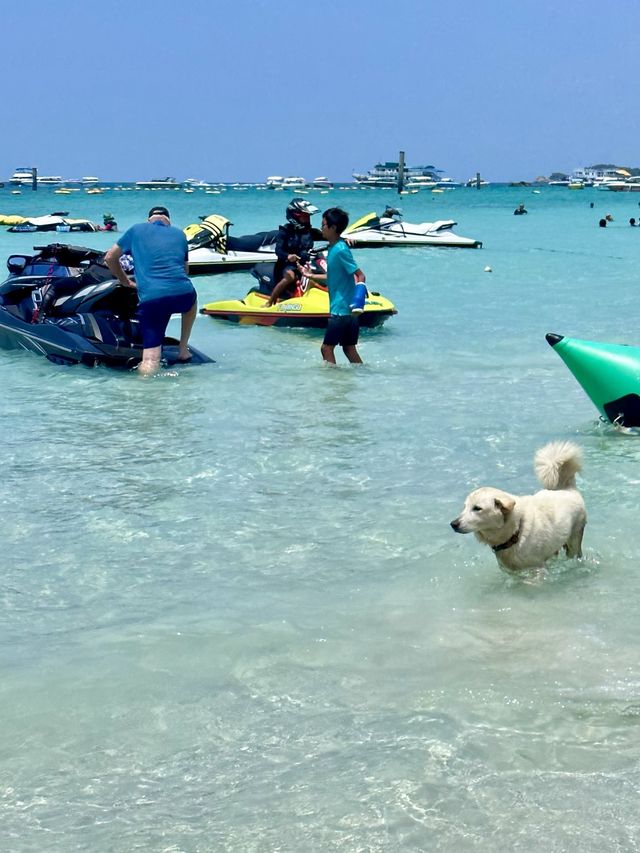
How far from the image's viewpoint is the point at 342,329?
1078 centimetres

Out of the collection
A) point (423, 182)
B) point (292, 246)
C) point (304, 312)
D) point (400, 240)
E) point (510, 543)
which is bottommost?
point (510, 543)

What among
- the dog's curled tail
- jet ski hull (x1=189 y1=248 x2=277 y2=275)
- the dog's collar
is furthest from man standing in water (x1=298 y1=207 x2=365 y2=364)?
jet ski hull (x1=189 y1=248 x2=277 y2=275)

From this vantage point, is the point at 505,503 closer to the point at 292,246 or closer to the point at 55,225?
the point at 292,246

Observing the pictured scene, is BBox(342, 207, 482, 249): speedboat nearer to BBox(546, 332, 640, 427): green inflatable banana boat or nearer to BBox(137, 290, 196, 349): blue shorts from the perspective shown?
BBox(137, 290, 196, 349): blue shorts

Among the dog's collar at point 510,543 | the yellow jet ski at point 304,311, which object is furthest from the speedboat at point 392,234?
the dog's collar at point 510,543

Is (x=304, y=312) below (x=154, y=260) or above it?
below

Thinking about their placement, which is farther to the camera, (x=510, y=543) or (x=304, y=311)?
(x=304, y=311)

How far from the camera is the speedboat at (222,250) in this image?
22.4 m

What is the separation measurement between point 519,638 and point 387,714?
0.88 meters

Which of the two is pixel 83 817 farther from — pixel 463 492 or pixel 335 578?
pixel 463 492

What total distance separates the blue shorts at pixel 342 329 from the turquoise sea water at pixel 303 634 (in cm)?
103

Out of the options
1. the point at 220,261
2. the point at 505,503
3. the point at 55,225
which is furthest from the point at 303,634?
the point at 55,225

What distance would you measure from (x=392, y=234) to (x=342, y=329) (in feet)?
73.6

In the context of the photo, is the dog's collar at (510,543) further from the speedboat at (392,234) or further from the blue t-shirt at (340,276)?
the speedboat at (392,234)
